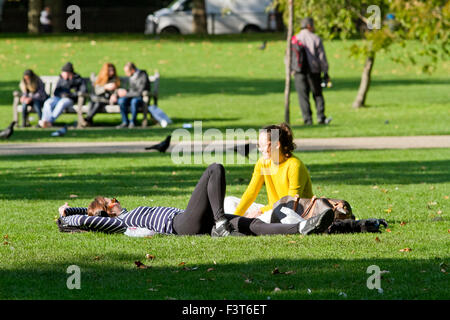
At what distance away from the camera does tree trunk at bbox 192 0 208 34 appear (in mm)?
39031

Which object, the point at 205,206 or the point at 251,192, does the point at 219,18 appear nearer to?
the point at 251,192

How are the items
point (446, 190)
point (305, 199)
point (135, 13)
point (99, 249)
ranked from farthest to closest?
point (135, 13) → point (446, 190) → point (305, 199) → point (99, 249)

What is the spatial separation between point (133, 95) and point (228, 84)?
30.4ft

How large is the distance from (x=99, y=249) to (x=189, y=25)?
34.2 meters

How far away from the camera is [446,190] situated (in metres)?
10.7

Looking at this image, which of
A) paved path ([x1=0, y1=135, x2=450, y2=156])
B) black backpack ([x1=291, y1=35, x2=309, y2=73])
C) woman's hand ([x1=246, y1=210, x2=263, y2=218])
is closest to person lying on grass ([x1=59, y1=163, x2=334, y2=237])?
woman's hand ([x1=246, y1=210, x2=263, y2=218])

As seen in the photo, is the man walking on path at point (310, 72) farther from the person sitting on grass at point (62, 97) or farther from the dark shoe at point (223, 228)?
the dark shoe at point (223, 228)

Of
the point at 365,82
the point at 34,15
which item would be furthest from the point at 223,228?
the point at 34,15

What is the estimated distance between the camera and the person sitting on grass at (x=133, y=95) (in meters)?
18.9

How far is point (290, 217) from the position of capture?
7.81 meters

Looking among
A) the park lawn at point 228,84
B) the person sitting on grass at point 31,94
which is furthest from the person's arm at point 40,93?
the park lawn at point 228,84

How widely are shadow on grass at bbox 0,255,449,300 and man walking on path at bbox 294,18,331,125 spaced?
12.0m

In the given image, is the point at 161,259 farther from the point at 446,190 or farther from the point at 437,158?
the point at 437,158
